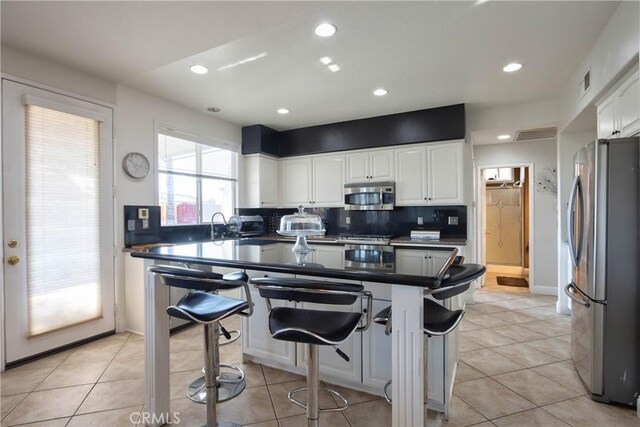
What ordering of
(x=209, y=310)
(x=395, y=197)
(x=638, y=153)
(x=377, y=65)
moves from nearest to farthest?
(x=209, y=310), (x=638, y=153), (x=377, y=65), (x=395, y=197)

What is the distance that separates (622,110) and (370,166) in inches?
105

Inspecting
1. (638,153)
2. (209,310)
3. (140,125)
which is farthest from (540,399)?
(140,125)

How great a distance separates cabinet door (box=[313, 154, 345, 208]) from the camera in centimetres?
468

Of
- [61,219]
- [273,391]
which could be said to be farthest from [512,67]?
[61,219]

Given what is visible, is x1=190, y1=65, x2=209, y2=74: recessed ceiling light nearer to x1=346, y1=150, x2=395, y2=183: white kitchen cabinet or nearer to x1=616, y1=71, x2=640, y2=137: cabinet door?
x1=346, y1=150, x2=395, y2=183: white kitchen cabinet

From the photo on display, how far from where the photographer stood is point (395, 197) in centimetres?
427

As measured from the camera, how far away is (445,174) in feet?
13.1

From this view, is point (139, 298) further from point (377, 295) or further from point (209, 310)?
point (377, 295)

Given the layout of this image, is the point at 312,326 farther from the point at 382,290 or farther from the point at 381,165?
the point at 381,165

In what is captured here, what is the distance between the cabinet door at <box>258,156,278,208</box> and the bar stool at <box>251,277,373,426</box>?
11.7 feet

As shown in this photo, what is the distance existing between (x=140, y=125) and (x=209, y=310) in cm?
279

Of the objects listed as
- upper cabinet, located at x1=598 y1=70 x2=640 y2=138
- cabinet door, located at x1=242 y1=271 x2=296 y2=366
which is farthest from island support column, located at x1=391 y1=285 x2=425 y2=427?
upper cabinet, located at x1=598 y1=70 x2=640 y2=138

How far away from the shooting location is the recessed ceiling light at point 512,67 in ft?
9.25

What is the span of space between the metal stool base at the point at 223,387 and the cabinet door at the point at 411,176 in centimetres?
292
